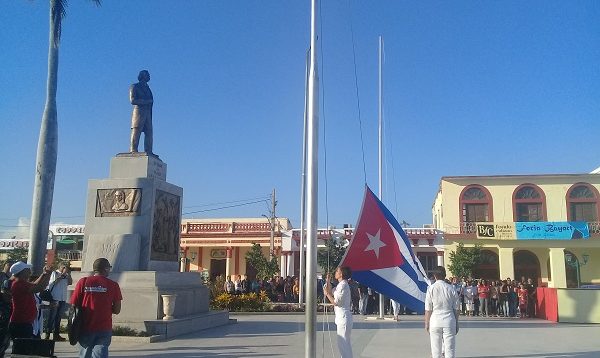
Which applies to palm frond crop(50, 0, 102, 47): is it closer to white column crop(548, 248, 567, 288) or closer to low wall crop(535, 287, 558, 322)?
low wall crop(535, 287, 558, 322)

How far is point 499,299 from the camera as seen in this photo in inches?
877

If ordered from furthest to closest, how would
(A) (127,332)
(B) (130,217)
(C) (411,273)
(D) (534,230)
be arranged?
(D) (534,230)
(B) (130,217)
(A) (127,332)
(C) (411,273)

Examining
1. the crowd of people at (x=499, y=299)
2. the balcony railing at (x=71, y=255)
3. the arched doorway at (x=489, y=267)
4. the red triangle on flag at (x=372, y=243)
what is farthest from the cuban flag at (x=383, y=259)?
the balcony railing at (x=71, y=255)

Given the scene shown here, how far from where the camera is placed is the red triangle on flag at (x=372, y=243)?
340 inches

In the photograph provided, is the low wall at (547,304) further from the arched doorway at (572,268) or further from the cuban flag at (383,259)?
the arched doorway at (572,268)

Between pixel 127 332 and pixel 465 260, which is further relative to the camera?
pixel 465 260

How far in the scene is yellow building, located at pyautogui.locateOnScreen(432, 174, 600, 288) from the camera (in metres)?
34.1

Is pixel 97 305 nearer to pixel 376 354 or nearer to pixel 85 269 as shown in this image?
pixel 376 354

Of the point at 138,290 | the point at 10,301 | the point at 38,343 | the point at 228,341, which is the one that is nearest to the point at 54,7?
the point at 138,290

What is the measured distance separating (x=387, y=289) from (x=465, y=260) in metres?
25.7

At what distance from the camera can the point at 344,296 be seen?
7875 mm

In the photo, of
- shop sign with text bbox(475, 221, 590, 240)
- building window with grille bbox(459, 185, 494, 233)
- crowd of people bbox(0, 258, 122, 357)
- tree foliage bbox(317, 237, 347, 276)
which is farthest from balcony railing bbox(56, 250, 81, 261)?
crowd of people bbox(0, 258, 122, 357)

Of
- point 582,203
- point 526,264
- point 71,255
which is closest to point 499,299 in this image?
point 526,264

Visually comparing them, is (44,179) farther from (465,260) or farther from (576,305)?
(465,260)
